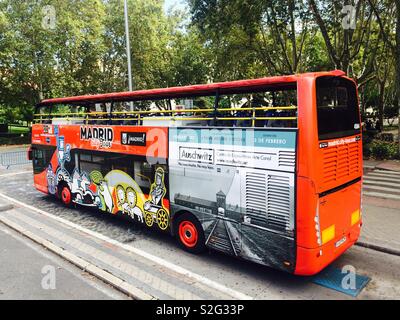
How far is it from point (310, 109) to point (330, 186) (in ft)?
4.45

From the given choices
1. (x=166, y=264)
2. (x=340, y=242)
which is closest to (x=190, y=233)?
(x=166, y=264)

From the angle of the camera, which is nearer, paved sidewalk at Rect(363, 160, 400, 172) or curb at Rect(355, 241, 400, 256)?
curb at Rect(355, 241, 400, 256)

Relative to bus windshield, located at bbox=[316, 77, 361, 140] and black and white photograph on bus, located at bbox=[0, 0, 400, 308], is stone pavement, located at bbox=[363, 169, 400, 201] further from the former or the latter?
bus windshield, located at bbox=[316, 77, 361, 140]

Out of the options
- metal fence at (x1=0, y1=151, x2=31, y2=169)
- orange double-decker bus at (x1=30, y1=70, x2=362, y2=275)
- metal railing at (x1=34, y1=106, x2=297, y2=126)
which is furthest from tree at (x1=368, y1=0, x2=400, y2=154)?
metal fence at (x1=0, y1=151, x2=31, y2=169)

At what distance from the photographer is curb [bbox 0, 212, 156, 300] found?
5711 mm

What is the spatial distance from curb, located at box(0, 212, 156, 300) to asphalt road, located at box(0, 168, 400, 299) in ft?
4.21

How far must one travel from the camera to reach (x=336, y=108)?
563 cm

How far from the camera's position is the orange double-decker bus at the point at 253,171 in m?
5.23

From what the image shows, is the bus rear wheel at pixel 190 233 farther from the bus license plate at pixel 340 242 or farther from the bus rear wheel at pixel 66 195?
the bus rear wheel at pixel 66 195

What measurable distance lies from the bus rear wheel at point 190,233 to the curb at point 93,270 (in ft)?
5.57

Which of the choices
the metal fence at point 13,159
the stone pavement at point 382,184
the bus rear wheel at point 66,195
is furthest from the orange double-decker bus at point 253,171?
the metal fence at point 13,159

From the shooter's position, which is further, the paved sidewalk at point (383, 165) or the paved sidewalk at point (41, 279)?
the paved sidewalk at point (383, 165)

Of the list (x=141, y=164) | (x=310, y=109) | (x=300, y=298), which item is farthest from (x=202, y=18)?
(x=300, y=298)

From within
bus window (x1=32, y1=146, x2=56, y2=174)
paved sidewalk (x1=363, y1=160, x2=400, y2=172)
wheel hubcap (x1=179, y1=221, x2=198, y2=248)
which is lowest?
wheel hubcap (x1=179, y1=221, x2=198, y2=248)
